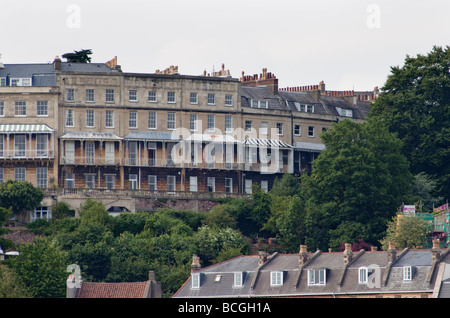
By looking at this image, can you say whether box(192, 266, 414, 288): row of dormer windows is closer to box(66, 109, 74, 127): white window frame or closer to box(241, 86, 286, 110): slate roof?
box(66, 109, 74, 127): white window frame

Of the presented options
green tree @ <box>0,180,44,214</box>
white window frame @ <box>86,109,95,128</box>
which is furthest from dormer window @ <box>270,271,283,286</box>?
white window frame @ <box>86,109,95,128</box>

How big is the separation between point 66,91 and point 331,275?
119 ft

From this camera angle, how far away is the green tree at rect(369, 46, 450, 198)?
93875 millimetres

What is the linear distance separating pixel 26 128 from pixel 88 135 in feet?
16.4

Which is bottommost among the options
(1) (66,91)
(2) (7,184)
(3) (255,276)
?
(3) (255,276)

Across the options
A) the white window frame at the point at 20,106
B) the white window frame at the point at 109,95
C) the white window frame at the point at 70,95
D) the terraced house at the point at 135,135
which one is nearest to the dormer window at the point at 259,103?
the terraced house at the point at 135,135

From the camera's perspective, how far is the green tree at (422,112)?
93.9 metres

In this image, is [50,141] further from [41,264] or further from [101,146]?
[41,264]

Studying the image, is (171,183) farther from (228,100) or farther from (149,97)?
(228,100)

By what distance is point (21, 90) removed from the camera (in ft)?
319

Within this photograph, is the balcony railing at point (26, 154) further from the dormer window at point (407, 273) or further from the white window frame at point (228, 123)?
the dormer window at point (407, 273)

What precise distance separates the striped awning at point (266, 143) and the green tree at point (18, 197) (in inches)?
815

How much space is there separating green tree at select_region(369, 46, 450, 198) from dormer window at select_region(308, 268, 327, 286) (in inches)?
988

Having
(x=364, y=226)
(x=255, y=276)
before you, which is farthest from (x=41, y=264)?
(x=364, y=226)
